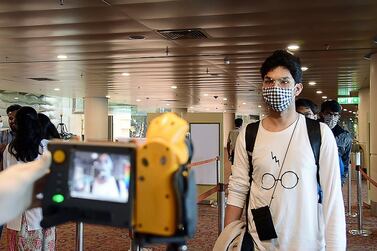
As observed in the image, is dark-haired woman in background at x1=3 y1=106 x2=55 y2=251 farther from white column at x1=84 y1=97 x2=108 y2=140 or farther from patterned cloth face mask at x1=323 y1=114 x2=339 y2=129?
white column at x1=84 y1=97 x2=108 y2=140

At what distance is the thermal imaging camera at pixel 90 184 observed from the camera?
0.80m

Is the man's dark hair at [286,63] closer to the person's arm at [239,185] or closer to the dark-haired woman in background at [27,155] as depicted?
the person's arm at [239,185]

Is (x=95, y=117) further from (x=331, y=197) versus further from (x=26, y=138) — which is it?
(x=331, y=197)

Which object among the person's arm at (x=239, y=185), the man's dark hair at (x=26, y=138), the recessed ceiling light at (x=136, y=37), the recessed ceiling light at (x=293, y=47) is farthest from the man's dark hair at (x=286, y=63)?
the recessed ceiling light at (x=293, y=47)

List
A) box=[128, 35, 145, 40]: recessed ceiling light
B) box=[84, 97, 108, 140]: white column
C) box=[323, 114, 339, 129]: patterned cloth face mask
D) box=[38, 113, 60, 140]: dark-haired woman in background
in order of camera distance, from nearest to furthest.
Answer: box=[38, 113, 60, 140]: dark-haired woman in background < box=[323, 114, 339, 129]: patterned cloth face mask < box=[128, 35, 145, 40]: recessed ceiling light < box=[84, 97, 108, 140]: white column

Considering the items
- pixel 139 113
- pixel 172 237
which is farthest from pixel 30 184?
pixel 139 113

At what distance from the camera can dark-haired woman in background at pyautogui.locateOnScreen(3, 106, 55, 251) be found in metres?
3.48

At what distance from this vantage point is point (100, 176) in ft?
2.76

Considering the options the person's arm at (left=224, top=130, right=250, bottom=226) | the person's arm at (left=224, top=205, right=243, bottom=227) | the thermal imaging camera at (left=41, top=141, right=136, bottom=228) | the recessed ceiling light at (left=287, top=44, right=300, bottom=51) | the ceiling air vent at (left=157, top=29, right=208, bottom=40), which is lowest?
the person's arm at (left=224, top=205, right=243, bottom=227)

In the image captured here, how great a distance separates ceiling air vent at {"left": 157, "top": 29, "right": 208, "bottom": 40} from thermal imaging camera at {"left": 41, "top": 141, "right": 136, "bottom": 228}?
5851 millimetres

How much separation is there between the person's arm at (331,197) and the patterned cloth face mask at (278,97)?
22 cm

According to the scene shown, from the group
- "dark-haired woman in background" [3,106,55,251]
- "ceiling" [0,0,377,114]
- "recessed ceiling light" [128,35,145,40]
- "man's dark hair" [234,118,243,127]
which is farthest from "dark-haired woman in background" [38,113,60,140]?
"man's dark hair" [234,118,243,127]

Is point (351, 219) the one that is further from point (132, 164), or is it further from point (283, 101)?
point (132, 164)

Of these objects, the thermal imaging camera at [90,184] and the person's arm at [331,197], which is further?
the person's arm at [331,197]
